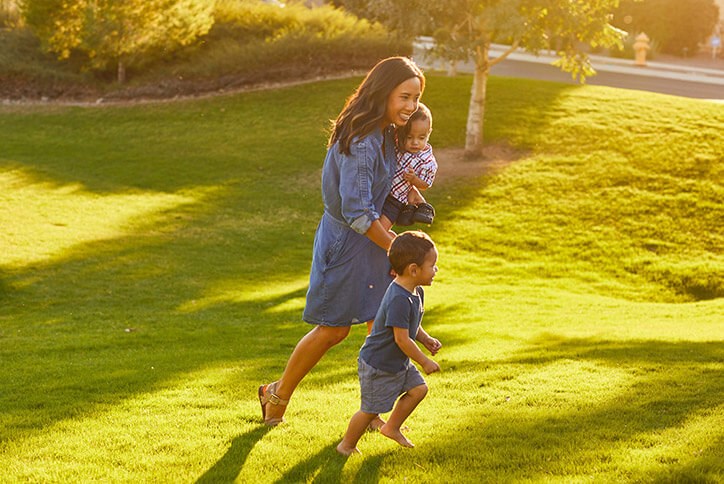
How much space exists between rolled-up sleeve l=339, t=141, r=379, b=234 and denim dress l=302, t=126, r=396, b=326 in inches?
0.9

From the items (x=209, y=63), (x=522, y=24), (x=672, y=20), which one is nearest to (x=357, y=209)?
(x=522, y=24)

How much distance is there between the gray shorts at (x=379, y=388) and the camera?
463 centimetres

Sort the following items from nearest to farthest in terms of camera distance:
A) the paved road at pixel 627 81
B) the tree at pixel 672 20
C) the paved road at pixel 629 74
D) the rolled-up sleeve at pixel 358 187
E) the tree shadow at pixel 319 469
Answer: the tree shadow at pixel 319 469 < the rolled-up sleeve at pixel 358 187 < the paved road at pixel 627 81 < the paved road at pixel 629 74 < the tree at pixel 672 20

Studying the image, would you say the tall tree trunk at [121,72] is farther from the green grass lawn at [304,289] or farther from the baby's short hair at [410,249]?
the baby's short hair at [410,249]

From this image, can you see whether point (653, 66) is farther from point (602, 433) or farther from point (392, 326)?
point (392, 326)

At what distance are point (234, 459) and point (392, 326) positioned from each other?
1155 millimetres

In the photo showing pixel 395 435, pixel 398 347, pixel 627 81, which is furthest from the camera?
pixel 627 81

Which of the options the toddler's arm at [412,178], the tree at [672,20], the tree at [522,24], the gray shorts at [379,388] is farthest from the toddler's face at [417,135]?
the tree at [672,20]

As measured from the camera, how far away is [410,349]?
447 centimetres

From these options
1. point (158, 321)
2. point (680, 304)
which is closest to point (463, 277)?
point (680, 304)

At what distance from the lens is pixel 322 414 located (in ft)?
19.0

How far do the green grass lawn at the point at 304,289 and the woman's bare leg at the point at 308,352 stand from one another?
0.89 feet

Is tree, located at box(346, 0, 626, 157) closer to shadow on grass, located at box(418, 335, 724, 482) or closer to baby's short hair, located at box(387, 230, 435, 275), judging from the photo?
shadow on grass, located at box(418, 335, 724, 482)

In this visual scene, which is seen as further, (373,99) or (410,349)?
(373,99)
